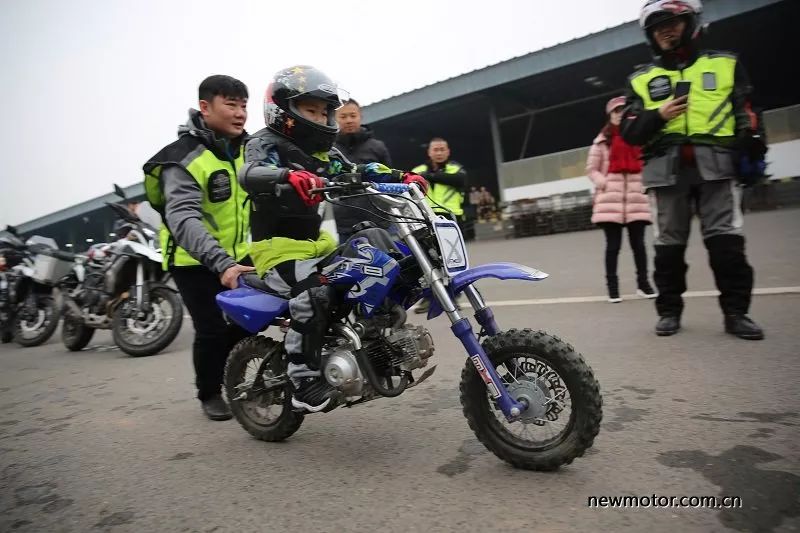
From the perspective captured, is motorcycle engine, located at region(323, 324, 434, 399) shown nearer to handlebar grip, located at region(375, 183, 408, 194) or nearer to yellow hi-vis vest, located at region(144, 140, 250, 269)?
handlebar grip, located at region(375, 183, 408, 194)

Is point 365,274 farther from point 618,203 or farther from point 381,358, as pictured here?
point 618,203

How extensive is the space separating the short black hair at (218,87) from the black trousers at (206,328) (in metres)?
1.07

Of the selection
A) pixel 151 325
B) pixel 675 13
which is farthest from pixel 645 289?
pixel 151 325

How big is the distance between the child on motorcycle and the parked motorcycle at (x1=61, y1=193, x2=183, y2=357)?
3.41m

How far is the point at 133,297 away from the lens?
19.3 ft

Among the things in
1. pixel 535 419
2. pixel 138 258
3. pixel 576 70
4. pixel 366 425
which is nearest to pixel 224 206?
pixel 366 425

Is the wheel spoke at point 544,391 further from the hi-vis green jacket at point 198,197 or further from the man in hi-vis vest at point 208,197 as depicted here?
the man in hi-vis vest at point 208,197

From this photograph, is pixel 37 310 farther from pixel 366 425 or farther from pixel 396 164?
pixel 396 164

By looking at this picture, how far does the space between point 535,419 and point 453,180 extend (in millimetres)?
4577

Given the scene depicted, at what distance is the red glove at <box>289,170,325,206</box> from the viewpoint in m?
2.34

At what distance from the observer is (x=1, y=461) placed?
2943mm

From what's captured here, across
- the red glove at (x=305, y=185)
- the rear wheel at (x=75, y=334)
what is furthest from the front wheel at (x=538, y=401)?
the rear wheel at (x=75, y=334)

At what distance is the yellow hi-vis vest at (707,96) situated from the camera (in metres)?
3.94

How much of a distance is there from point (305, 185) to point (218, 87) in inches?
60.4
